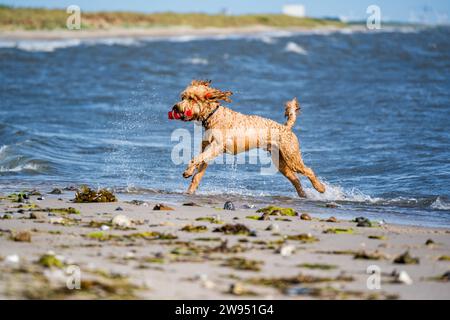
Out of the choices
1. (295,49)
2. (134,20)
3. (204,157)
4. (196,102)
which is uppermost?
(134,20)

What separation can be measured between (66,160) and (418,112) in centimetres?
908

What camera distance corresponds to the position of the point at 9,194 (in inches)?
433

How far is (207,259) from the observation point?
692cm

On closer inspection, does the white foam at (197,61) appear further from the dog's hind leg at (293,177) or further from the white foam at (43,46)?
the dog's hind leg at (293,177)

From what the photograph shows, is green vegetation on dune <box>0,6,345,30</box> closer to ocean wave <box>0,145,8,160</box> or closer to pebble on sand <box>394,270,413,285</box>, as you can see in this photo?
ocean wave <box>0,145,8,160</box>

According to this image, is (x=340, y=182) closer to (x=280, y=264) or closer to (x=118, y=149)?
(x=118, y=149)

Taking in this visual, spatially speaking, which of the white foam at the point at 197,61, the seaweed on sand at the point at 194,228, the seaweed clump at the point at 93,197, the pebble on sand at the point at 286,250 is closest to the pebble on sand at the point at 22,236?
the seaweed on sand at the point at 194,228

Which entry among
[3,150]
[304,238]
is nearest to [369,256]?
[304,238]

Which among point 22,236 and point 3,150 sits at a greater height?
point 3,150

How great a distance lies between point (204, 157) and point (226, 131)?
54 centimetres

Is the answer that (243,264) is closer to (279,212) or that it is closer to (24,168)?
(279,212)

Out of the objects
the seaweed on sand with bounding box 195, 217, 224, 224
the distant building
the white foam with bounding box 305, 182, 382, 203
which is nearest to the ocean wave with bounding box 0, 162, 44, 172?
the white foam with bounding box 305, 182, 382, 203

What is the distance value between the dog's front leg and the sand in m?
1.55

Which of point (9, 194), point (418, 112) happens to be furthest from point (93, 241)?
point (418, 112)
